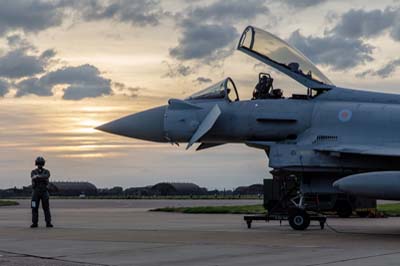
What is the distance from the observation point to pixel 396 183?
13.1m

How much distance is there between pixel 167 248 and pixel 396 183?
471cm

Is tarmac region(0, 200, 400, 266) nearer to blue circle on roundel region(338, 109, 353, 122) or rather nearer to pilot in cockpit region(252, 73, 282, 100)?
blue circle on roundel region(338, 109, 353, 122)

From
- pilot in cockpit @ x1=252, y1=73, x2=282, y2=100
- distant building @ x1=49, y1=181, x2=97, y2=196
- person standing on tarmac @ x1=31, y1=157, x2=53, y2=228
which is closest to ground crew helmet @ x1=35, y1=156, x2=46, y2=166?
person standing on tarmac @ x1=31, y1=157, x2=53, y2=228

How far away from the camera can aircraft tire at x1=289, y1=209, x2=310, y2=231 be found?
15.9 meters

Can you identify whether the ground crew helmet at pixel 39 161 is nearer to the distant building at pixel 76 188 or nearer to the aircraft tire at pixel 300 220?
the aircraft tire at pixel 300 220

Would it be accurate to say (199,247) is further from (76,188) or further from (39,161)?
(76,188)

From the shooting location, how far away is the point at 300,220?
15.9m

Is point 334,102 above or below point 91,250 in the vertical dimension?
above

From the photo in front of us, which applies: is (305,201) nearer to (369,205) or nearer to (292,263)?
(292,263)

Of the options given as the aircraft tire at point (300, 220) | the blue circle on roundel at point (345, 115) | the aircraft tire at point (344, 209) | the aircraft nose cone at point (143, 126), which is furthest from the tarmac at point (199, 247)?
the aircraft tire at point (344, 209)

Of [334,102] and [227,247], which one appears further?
[334,102]

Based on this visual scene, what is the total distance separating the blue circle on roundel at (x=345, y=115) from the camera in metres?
15.3

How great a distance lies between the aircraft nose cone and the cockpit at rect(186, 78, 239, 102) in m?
1.10

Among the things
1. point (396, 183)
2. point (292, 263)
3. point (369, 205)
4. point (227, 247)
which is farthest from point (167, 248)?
point (369, 205)
